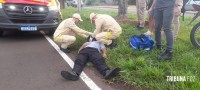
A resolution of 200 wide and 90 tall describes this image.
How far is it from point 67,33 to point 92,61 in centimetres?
189

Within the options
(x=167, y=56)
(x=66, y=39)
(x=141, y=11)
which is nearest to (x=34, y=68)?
(x=66, y=39)

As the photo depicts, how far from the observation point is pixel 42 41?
29.7 ft

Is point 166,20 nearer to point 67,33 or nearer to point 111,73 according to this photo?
point 111,73

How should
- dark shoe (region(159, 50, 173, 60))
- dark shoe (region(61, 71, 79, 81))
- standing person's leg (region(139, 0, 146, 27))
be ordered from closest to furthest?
dark shoe (region(61, 71, 79, 81)) → dark shoe (region(159, 50, 173, 60)) → standing person's leg (region(139, 0, 146, 27))

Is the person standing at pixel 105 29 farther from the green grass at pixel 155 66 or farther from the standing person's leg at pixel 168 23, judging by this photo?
the standing person's leg at pixel 168 23

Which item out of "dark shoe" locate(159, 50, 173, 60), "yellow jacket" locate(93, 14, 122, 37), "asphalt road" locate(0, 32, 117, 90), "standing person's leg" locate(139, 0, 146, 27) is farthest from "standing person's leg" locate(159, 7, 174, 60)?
"standing person's leg" locate(139, 0, 146, 27)

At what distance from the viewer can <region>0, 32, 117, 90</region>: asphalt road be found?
5012 millimetres

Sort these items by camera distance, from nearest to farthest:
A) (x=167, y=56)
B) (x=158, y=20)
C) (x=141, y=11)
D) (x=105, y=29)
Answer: (x=167, y=56), (x=158, y=20), (x=105, y=29), (x=141, y=11)

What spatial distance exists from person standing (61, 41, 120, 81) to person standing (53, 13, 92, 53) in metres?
1.14

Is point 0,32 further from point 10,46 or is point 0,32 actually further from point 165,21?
point 165,21

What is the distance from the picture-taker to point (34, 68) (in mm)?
6020

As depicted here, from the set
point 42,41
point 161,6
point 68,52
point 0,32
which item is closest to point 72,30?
point 68,52

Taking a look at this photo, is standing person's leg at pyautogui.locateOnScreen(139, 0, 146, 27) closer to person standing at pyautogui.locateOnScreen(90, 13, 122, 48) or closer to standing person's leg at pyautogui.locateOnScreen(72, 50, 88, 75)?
person standing at pyautogui.locateOnScreen(90, 13, 122, 48)

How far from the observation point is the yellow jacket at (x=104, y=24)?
7.12m
